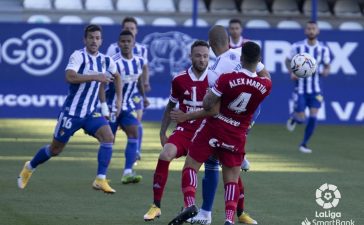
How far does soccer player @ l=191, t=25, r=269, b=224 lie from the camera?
1019cm

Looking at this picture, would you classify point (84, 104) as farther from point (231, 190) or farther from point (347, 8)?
point (347, 8)

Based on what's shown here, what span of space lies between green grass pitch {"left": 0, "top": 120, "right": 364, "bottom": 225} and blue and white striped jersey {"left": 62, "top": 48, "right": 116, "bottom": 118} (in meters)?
0.99

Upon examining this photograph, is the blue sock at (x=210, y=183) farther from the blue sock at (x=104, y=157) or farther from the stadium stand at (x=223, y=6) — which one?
the stadium stand at (x=223, y=6)

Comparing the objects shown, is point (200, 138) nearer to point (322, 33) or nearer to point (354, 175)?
point (354, 175)

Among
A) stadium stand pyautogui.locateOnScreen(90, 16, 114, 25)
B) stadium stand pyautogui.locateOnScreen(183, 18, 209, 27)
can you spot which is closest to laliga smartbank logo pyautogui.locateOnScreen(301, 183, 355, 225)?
stadium stand pyautogui.locateOnScreen(183, 18, 209, 27)

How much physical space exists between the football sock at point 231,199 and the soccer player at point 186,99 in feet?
3.39

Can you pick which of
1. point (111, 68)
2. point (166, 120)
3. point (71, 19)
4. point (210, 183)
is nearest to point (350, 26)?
point (71, 19)

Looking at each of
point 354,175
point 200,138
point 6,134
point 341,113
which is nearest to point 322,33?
point 341,113

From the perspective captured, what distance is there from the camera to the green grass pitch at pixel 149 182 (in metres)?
11.1

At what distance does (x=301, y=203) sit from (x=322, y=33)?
40.8 ft

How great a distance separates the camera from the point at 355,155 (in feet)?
60.3

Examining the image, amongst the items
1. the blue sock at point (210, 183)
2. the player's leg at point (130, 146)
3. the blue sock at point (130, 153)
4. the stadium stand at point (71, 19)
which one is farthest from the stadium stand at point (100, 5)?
the blue sock at point (210, 183)

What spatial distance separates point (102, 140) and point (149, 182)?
1.38 metres

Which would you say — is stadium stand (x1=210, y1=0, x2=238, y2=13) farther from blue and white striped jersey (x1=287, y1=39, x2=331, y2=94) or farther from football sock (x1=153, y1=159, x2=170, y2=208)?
football sock (x1=153, y1=159, x2=170, y2=208)
